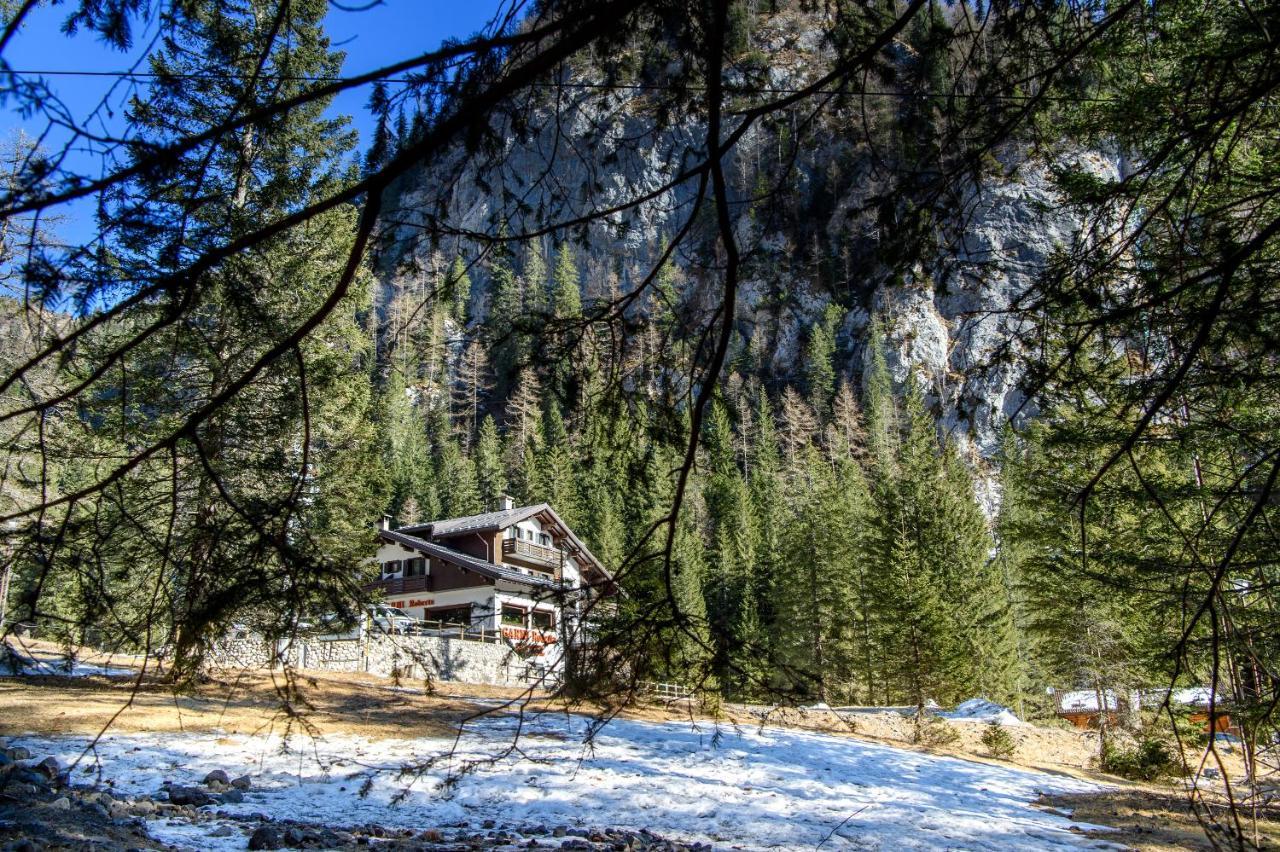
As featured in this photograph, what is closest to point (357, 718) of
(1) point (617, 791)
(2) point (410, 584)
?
(1) point (617, 791)

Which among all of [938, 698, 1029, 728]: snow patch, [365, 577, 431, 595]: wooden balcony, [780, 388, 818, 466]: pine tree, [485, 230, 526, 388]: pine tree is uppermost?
[780, 388, 818, 466]: pine tree

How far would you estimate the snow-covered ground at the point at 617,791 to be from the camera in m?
8.05

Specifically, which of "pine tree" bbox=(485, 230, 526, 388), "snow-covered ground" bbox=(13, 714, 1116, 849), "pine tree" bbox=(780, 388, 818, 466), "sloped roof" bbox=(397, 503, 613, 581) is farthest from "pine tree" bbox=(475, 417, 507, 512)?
"pine tree" bbox=(485, 230, 526, 388)

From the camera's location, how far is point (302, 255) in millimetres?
12766

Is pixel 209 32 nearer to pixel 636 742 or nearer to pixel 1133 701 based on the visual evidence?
pixel 636 742

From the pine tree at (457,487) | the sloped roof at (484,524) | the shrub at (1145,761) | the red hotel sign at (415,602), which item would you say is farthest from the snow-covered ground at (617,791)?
the pine tree at (457,487)

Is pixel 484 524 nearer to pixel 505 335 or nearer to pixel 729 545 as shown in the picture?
pixel 729 545

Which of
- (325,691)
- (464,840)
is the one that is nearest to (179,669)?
(464,840)

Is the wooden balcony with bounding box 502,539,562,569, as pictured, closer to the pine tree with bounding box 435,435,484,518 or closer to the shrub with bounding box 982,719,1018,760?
the shrub with bounding box 982,719,1018,760

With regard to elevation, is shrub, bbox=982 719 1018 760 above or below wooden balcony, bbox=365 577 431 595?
below

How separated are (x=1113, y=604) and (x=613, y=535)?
76.0 feet

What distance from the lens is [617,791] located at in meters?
9.98

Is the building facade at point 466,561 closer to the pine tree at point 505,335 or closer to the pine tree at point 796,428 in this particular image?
the pine tree at point 505,335

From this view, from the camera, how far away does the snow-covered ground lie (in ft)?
26.4
